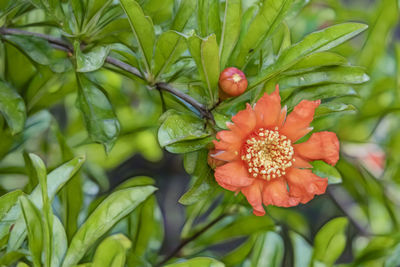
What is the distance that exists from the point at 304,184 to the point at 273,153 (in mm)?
66

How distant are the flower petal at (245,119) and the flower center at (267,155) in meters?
0.03

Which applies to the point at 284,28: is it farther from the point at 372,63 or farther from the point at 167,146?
the point at 372,63

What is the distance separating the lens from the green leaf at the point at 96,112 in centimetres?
87

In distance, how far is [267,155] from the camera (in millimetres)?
801

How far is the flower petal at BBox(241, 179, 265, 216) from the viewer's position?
77 centimetres

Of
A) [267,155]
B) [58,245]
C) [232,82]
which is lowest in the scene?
[58,245]

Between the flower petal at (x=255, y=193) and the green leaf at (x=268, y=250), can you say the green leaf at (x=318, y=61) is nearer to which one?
the flower petal at (x=255, y=193)

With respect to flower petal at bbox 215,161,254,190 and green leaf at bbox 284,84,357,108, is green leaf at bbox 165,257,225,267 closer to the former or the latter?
flower petal at bbox 215,161,254,190

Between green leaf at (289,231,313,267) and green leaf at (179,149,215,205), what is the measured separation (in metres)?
0.32

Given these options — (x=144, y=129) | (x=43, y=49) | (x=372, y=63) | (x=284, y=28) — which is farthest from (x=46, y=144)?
(x=372, y=63)

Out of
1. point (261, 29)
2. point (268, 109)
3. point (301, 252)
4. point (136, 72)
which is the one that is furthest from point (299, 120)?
point (301, 252)

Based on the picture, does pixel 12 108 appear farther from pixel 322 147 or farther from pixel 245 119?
pixel 322 147

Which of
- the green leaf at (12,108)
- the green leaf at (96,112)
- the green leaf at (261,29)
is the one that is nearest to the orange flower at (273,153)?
the green leaf at (261,29)

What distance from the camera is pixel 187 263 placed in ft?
2.32
